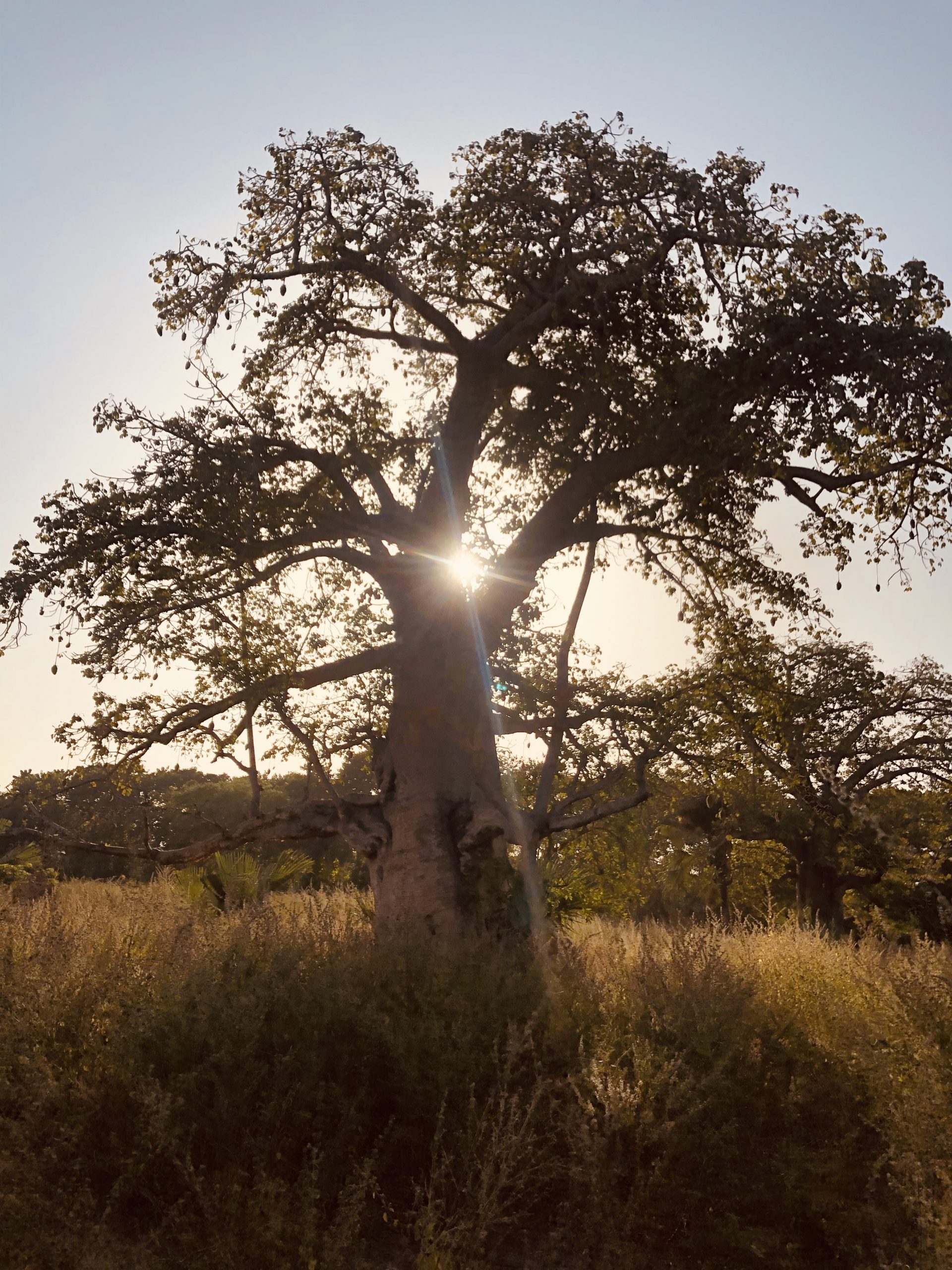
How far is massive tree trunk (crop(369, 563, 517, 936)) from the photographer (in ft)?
31.4

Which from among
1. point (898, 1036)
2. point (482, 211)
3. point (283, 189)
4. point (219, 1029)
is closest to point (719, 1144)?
point (898, 1036)

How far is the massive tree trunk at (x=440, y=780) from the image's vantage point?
9.57 meters

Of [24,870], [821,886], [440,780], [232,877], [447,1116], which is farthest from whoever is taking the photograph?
[821,886]

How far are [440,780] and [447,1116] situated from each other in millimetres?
4873

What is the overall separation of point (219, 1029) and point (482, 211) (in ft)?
29.4

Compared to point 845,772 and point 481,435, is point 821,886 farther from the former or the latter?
point 481,435

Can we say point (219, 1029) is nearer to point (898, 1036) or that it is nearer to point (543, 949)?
point (543, 949)

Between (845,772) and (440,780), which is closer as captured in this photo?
(440,780)

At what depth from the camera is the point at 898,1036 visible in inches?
226

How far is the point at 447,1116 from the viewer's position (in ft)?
17.7

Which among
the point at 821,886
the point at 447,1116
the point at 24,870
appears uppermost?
the point at 24,870

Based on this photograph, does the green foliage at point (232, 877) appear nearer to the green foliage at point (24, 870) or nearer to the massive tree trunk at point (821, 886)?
the green foliage at point (24, 870)

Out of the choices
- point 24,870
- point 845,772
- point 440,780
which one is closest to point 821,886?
point 845,772

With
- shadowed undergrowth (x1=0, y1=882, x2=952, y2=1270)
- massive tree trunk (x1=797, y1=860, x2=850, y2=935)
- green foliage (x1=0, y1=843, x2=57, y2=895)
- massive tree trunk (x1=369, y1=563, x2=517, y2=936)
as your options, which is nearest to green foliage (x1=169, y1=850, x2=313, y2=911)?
green foliage (x1=0, y1=843, x2=57, y2=895)
